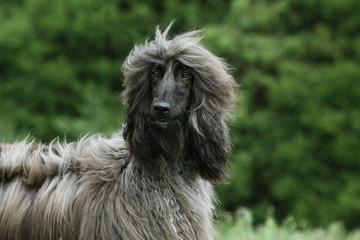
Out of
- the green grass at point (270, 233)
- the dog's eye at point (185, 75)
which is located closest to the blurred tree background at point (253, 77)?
the green grass at point (270, 233)

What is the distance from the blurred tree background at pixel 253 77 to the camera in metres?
14.8

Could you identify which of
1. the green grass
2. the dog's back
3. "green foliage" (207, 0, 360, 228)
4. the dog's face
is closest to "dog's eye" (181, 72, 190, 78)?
the dog's face

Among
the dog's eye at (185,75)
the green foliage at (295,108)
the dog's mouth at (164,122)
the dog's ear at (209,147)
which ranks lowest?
the dog's ear at (209,147)

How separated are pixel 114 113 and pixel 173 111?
11167 millimetres

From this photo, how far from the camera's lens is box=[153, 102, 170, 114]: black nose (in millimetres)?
3843

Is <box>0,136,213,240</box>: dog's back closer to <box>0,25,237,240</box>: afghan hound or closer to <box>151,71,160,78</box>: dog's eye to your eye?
<box>0,25,237,240</box>: afghan hound

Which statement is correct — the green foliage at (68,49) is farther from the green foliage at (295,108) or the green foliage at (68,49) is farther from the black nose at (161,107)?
the black nose at (161,107)

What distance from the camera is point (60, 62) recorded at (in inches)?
620

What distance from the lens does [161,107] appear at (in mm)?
3844

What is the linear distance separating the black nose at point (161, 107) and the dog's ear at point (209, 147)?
0.84 feet

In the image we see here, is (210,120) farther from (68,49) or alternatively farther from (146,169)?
(68,49)

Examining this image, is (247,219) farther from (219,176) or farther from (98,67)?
(98,67)

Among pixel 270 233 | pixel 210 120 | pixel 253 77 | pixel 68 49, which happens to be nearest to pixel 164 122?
pixel 210 120

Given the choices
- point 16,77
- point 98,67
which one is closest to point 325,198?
point 98,67
